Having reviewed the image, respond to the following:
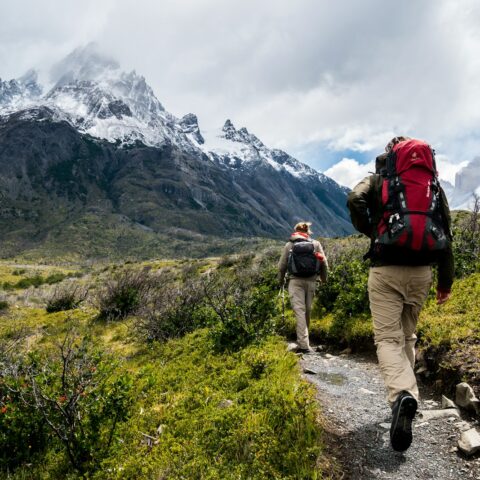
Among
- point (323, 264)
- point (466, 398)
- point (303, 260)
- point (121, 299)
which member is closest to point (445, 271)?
point (466, 398)

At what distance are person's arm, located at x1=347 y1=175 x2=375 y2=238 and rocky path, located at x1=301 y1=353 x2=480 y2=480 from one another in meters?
2.25

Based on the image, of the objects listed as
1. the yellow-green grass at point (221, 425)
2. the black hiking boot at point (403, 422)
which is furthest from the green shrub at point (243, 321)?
the black hiking boot at point (403, 422)

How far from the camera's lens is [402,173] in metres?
4.23

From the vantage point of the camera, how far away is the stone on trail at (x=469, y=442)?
12.4 feet

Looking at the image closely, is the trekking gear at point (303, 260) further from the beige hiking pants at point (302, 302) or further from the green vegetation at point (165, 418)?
the green vegetation at point (165, 418)

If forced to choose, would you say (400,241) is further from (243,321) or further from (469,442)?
(243,321)

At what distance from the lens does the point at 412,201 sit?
4113mm

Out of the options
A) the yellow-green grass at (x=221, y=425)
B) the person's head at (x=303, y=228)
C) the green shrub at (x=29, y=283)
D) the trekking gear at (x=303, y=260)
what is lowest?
the yellow-green grass at (x=221, y=425)

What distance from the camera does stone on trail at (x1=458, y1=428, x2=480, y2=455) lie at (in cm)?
378

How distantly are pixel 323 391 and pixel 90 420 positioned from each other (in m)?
3.19

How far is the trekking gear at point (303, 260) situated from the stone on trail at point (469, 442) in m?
4.46

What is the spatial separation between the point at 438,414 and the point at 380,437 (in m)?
0.91

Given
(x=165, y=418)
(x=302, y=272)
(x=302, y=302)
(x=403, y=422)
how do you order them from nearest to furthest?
(x=403, y=422), (x=165, y=418), (x=302, y=272), (x=302, y=302)

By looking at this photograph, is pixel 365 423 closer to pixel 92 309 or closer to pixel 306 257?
pixel 306 257
